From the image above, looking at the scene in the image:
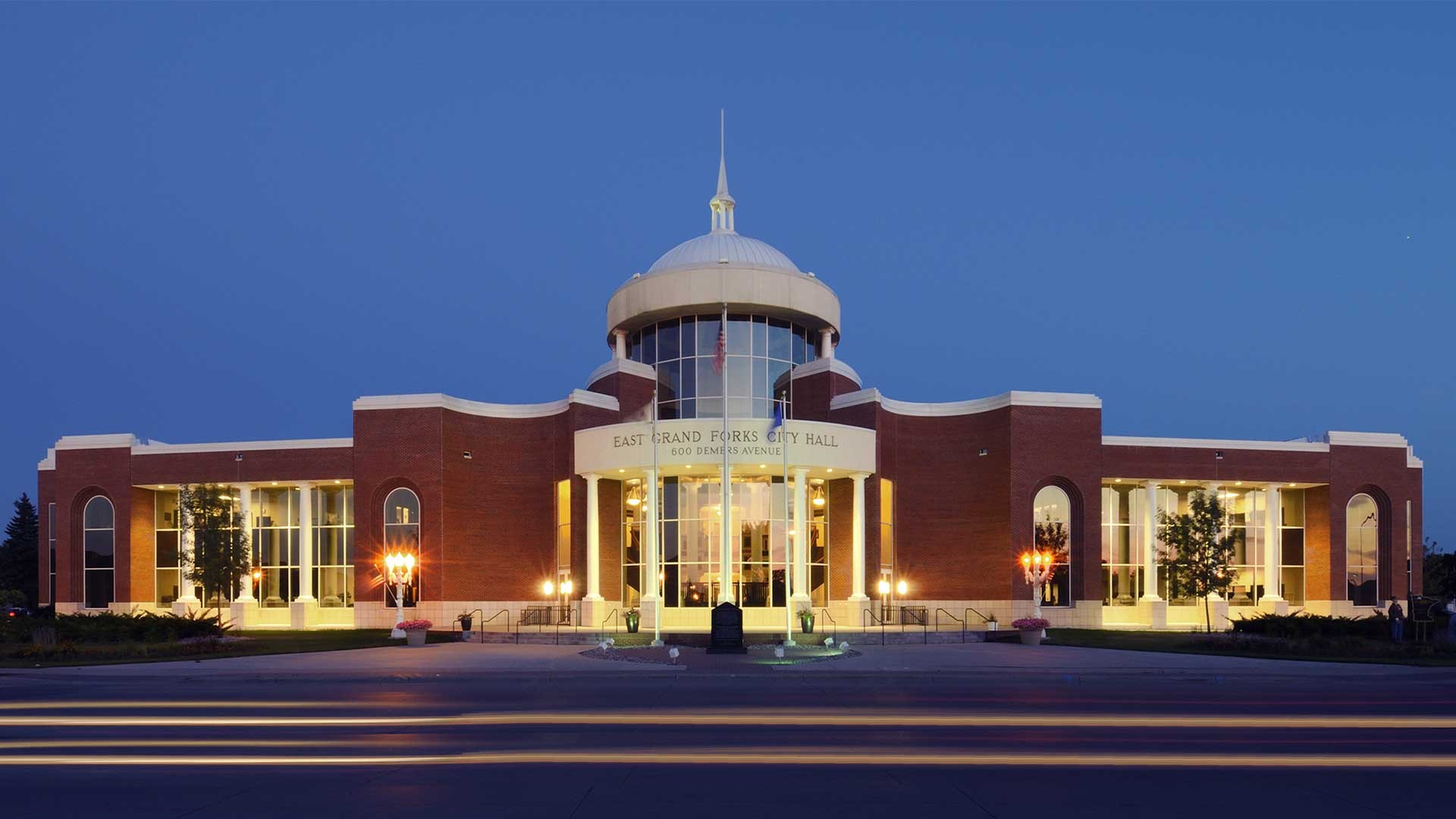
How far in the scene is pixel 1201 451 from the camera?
5653cm

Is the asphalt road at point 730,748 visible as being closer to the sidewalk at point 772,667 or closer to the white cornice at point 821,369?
the sidewalk at point 772,667

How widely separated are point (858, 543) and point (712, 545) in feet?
22.4

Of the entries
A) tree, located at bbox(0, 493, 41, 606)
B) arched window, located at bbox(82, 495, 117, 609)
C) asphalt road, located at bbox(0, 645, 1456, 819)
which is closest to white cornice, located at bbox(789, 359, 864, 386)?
asphalt road, located at bbox(0, 645, 1456, 819)

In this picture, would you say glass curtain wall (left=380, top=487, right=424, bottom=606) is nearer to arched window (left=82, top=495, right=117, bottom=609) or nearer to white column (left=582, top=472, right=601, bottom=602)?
white column (left=582, top=472, right=601, bottom=602)

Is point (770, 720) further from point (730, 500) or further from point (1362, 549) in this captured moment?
point (1362, 549)

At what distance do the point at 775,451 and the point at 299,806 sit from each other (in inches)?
1478

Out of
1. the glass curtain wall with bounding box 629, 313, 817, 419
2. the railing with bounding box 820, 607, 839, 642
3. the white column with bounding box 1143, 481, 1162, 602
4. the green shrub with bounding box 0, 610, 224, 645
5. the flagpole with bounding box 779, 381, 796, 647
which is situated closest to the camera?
the green shrub with bounding box 0, 610, 224, 645

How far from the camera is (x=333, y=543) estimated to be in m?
57.2

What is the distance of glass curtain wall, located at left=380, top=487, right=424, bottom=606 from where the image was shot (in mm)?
52656

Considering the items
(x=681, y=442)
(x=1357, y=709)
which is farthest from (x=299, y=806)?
(x=681, y=442)

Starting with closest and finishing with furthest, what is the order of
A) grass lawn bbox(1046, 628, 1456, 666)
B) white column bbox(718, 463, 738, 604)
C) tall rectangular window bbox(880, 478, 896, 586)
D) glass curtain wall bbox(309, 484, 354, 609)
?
grass lawn bbox(1046, 628, 1456, 666) < white column bbox(718, 463, 738, 604) < tall rectangular window bbox(880, 478, 896, 586) < glass curtain wall bbox(309, 484, 354, 609)

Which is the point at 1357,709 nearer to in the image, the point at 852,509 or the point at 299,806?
the point at 299,806

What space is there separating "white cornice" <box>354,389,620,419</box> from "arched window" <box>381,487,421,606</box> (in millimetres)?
4144

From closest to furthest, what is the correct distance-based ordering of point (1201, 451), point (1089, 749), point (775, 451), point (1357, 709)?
point (1089, 749), point (1357, 709), point (775, 451), point (1201, 451)
